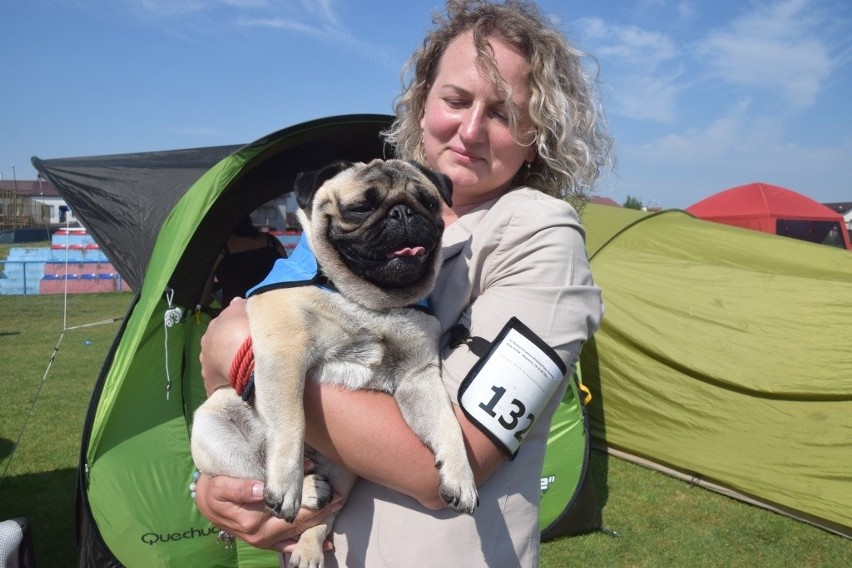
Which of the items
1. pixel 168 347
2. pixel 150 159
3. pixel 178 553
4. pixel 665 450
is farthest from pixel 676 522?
pixel 150 159

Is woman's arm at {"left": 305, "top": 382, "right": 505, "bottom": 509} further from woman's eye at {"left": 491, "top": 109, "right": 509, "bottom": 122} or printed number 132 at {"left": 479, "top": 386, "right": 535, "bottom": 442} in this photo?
woman's eye at {"left": 491, "top": 109, "right": 509, "bottom": 122}

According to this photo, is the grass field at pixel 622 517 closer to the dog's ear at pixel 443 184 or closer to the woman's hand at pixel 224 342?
the woman's hand at pixel 224 342

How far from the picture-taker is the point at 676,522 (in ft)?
14.5

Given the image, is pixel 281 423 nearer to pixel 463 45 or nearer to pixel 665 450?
pixel 463 45

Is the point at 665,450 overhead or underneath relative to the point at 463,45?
underneath

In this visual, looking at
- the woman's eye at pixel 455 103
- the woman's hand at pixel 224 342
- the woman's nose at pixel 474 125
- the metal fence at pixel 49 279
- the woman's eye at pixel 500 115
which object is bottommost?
the metal fence at pixel 49 279

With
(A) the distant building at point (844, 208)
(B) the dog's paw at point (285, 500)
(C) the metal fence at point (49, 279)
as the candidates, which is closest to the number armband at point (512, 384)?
(B) the dog's paw at point (285, 500)

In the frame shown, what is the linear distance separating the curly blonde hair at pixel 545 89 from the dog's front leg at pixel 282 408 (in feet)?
2.44

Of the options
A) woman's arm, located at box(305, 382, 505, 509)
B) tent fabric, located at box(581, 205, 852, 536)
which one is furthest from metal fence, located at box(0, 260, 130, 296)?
woman's arm, located at box(305, 382, 505, 509)

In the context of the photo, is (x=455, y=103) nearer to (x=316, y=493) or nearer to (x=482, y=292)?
(x=482, y=292)

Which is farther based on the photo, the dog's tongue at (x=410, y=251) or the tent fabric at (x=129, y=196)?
the tent fabric at (x=129, y=196)

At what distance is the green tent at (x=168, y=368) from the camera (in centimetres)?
323

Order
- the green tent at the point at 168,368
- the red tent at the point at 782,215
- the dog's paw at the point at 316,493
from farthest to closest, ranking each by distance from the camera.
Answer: the red tent at the point at 782,215 → the green tent at the point at 168,368 → the dog's paw at the point at 316,493

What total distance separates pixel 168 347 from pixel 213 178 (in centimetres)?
108
